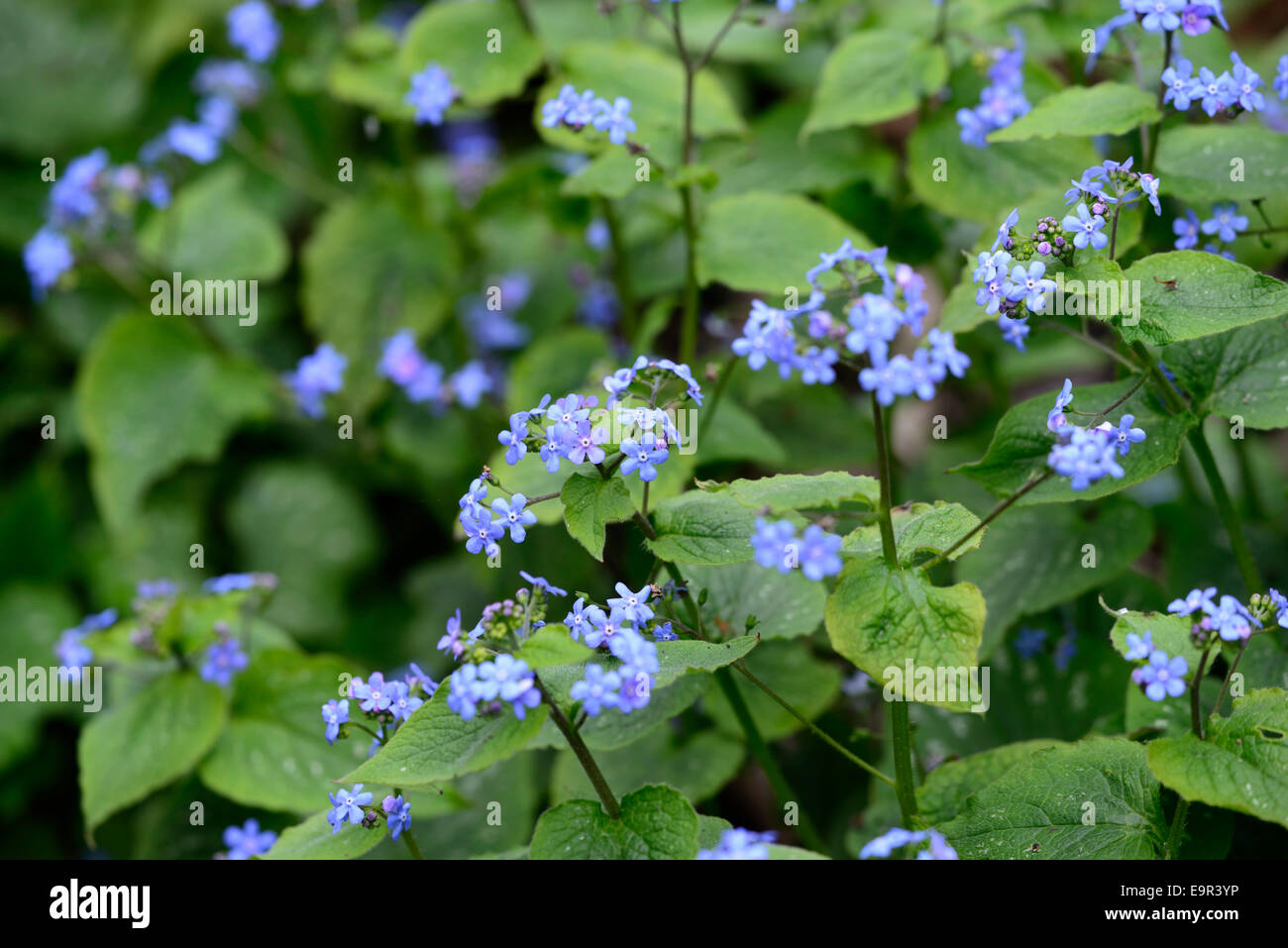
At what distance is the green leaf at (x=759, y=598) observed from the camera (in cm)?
243

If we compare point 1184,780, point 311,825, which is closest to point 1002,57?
point 1184,780

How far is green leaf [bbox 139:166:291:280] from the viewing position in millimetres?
3998

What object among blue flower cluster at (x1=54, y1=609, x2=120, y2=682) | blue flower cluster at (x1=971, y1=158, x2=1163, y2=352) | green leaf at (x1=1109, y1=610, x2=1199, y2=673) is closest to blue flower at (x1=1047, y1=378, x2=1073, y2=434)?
blue flower cluster at (x1=971, y1=158, x2=1163, y2=352)

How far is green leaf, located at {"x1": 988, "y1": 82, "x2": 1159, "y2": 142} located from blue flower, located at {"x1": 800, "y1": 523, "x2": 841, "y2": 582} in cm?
123

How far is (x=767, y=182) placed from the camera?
344 centimetres

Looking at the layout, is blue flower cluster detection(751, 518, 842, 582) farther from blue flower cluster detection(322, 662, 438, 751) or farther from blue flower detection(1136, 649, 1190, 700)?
blue flower cluster detection(322, 662, 438, 751)

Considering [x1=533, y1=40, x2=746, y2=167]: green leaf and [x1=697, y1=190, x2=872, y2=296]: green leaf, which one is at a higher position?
[x1=533, y1=40, x2=746, y2=167]: green leaf

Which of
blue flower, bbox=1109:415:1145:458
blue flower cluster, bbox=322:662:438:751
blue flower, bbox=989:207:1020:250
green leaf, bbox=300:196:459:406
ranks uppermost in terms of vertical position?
green leaf, bbox=300:196:459:406

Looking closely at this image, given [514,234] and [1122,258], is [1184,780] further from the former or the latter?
[514,234]

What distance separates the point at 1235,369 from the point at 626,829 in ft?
5.06

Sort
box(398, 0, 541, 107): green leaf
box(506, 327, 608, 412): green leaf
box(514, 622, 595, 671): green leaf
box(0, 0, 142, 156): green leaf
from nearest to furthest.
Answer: box(514, 622, 595, 671): green leaf → box(398, 0, 541, 107): green leaf → box(506, 327, 608, 412): green leaf → box(0, 0, 142, 156): green leaf

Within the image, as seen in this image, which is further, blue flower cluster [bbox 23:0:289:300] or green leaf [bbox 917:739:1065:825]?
blue flower cluster [bbox 23:0:289:300]

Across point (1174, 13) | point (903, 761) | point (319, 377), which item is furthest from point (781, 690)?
point (319, 377)

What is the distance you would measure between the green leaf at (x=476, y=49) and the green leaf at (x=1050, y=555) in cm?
190
